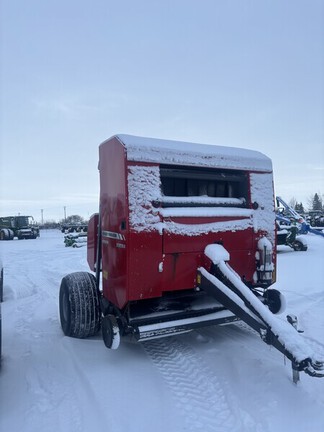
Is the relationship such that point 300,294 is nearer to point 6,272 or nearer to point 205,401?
point 205,401

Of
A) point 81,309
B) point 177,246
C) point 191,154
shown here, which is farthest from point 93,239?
point 191,154

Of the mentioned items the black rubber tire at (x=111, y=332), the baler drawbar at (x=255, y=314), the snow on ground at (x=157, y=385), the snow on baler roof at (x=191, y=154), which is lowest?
the snow on ground at (x=157, y=385)

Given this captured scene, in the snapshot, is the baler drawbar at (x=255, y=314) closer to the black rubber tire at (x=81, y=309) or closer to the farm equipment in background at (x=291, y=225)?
the black rubber tire at (x=81, y=309)

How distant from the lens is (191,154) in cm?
380

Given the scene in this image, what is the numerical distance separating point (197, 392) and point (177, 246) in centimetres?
140

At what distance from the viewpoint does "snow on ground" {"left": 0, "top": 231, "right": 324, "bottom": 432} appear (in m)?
2.59

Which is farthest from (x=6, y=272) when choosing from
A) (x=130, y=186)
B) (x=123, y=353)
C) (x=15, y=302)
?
(x=130, y=186)

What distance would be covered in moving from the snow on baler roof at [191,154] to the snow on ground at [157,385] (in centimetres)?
215

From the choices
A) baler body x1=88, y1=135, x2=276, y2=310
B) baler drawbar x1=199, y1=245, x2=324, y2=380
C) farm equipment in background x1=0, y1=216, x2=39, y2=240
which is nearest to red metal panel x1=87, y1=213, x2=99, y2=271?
baler body x1=88, y1=135, x2=276, y2=310

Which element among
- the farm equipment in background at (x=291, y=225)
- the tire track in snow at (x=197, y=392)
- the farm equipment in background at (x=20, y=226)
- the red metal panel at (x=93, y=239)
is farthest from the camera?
the farm equipment in background at (x=20, y=226)

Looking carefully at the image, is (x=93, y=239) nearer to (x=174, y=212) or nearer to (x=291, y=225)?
(x=174, y=212)

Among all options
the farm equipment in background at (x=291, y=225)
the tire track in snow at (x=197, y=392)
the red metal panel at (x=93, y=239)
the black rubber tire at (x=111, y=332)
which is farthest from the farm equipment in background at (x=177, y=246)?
the farm equipment in background at (x=291, y=225)

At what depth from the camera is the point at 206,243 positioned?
3811 millimetres

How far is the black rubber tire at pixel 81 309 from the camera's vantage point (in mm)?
4059
